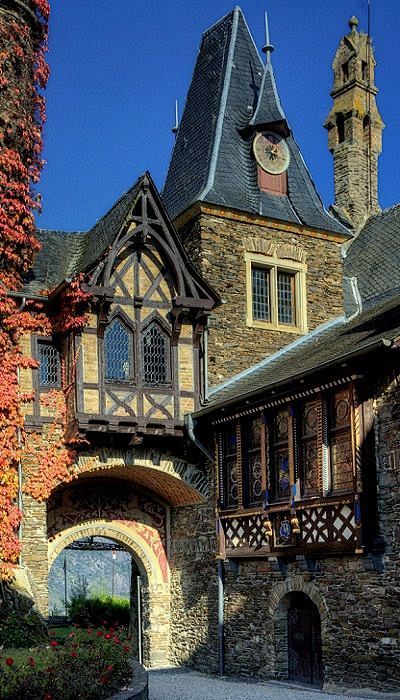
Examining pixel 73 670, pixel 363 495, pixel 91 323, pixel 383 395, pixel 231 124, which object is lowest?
pixel 73 670

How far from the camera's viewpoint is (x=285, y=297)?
2323cm

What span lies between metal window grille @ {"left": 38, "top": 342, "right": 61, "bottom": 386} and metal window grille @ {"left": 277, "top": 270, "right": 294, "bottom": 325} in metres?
5.19

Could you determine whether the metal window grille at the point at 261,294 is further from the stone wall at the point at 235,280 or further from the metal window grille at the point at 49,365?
the metal window grille at the point at 49,365

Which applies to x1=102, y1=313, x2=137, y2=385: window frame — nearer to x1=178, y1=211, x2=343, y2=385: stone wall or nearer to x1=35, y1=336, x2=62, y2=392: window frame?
x1=35, y1=336, x2=62, y2=392: window frame

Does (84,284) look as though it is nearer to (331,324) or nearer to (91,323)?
(91,323)

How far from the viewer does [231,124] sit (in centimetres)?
2428

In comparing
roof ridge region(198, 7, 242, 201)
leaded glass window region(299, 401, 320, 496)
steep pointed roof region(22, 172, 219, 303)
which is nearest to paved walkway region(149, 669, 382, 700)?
leaded glass window region(299, 401, 320, 496)

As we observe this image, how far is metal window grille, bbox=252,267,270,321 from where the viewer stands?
2273 centimetres

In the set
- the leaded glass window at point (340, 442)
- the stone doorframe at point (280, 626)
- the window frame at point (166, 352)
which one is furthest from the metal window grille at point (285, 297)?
the stone doorframe at point (280, 626)

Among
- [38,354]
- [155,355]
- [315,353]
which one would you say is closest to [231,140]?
[155,355]

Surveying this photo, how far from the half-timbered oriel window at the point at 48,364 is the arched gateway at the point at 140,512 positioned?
171 cm

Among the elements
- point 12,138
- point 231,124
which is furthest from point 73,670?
point 231,124

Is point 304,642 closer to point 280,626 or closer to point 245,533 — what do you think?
point 280,626

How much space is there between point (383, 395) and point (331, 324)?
300 inches
